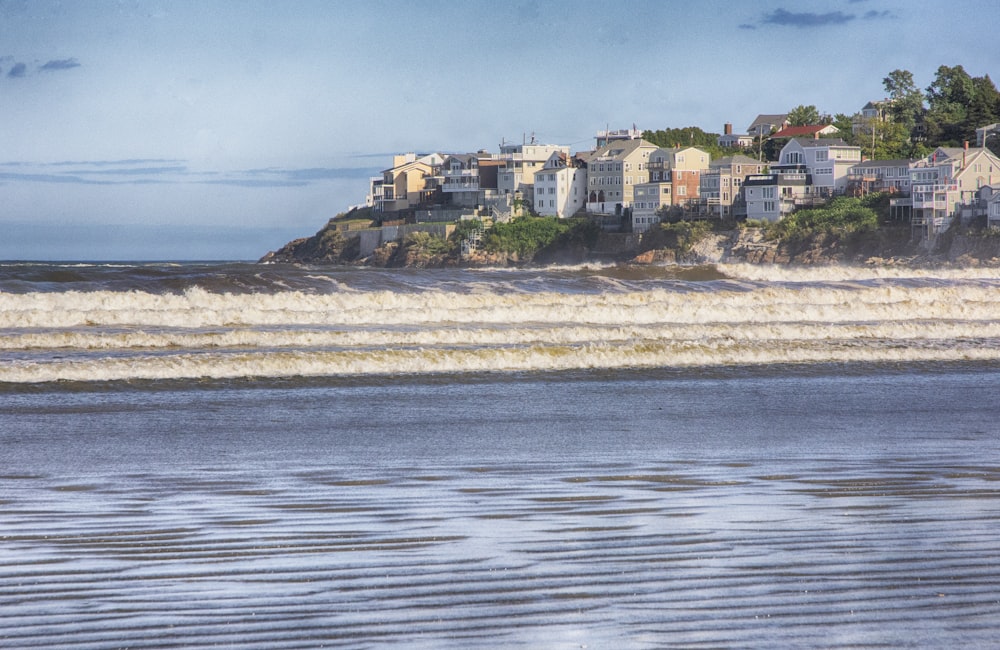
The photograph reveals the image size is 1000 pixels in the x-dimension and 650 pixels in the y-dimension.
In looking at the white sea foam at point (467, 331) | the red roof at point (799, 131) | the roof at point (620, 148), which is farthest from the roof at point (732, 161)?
the white sea foam at point (467, 331)

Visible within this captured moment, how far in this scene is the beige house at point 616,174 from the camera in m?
110

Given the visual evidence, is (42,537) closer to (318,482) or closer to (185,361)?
(318,482)

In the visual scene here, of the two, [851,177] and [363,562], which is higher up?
[851,177]

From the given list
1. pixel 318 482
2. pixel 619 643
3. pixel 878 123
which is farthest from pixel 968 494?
pixel 878 123

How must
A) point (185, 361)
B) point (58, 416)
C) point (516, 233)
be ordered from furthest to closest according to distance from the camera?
point (516, 233), point (185, 361), point (58, 416)

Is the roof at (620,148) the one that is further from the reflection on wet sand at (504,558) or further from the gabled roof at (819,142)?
the reflection on wet sand at (504,558)

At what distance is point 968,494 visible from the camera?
8422mm

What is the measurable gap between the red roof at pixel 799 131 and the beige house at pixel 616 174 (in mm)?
16882

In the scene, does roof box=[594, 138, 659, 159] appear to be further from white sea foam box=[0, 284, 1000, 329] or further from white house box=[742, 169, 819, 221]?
white sea foam box=[0, 284, 1000, 329]

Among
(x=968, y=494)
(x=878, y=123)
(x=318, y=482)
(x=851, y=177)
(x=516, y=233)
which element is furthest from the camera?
(x=878, y=123)

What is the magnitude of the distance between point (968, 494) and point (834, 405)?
5.48 m

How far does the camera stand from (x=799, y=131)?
117375 millimetres

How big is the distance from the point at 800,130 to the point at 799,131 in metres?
0.15

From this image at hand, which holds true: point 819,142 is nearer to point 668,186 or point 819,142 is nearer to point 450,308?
point 668,186
